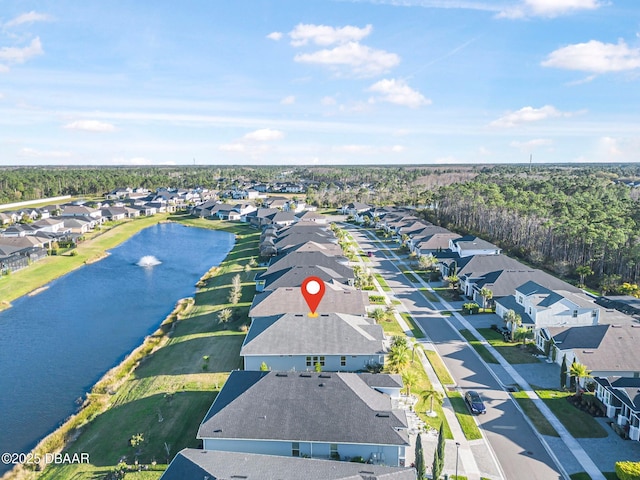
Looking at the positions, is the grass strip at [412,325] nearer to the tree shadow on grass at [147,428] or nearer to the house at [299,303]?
the house at [299,303]

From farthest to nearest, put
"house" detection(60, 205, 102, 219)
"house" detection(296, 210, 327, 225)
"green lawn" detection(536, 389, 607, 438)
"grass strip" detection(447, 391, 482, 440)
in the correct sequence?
1. "house" detection(60, 205, 102, 219)
2. "house" detection(296, 210, 327, 225)
3. "green lawn" detection(536, 389, 607, 438)
4. "grass strip" detection(447, 391, 482, 440)

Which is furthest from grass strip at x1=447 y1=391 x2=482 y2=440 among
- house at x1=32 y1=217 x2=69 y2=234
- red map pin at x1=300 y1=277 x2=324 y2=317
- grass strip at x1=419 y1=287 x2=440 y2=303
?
house at x1=32 y1=217 x2=69 y2=234

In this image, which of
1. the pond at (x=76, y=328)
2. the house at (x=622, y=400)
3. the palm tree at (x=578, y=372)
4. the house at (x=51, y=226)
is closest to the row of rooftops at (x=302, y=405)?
the palm tree at (x=578, y=372)

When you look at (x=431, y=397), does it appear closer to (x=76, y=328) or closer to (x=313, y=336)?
(x=313, y=336)

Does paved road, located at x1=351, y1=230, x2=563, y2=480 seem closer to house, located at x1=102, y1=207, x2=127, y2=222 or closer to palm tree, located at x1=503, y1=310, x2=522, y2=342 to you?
palm tree, located at x1=503, y1=310, x2=522, y2=342

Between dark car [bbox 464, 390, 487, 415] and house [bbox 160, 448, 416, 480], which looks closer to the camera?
house [bbox 160, 448, 416, 480]

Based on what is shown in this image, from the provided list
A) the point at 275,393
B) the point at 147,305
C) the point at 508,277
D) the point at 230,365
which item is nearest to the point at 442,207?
the point at 508,277
